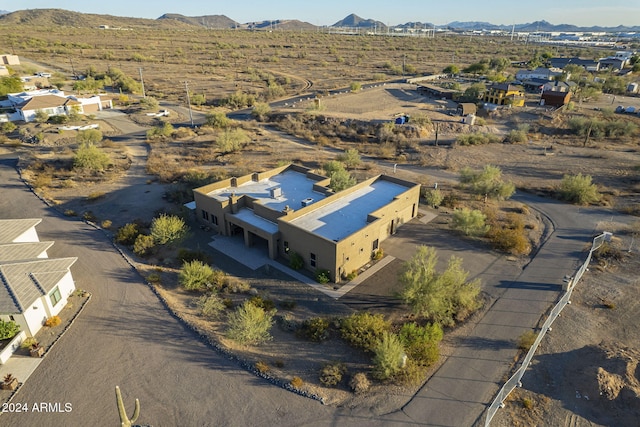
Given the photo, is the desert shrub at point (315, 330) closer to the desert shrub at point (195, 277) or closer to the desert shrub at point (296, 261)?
the desert shrub at point (296, 261)

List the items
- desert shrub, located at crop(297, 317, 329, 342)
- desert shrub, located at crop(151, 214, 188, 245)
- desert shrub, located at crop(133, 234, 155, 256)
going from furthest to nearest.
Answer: desert shrub, located at crop(151, 214, 188, 245) → desert shrub, located at crop(133, 234, 155, 256) → desert shrub, located at crop(297, 317, 329, 342)

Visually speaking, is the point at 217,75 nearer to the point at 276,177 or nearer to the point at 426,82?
the point at 426,82

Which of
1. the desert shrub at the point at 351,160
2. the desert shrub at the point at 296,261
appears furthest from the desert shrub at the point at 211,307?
the desert shrub at the point at 351,160

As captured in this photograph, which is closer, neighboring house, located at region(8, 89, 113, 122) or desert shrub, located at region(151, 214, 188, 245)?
desert shrub, located at region(151, 214, 188, 245)

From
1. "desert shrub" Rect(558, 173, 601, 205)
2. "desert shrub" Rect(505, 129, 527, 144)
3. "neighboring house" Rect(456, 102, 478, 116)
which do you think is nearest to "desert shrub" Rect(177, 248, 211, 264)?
"desert shrub" Rect(558, 173, 601, 205)

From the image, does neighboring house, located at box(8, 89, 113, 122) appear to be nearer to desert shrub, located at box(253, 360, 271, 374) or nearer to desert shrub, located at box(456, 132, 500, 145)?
desert shrub, located at box(456, 132, 500, 145)

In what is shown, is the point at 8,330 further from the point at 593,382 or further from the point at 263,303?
the point at 593,382
